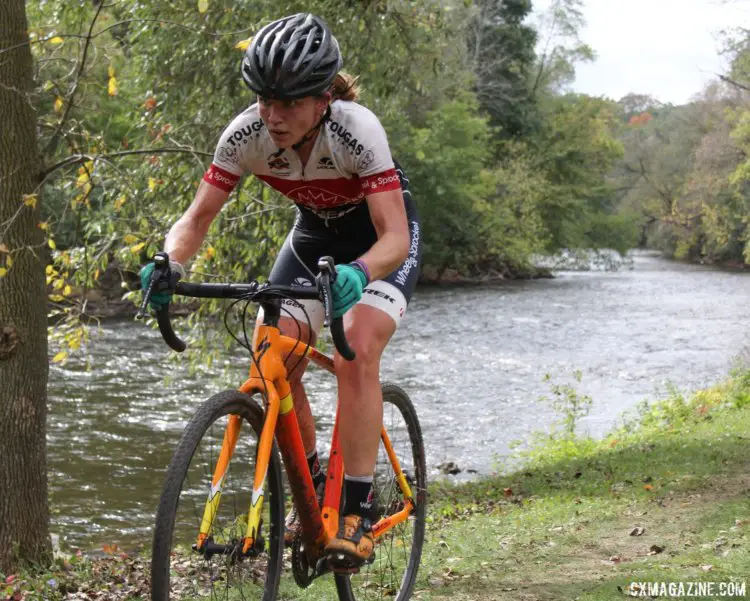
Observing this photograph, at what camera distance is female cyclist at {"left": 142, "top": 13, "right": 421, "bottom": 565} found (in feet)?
11.9

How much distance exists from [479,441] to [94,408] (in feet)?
20.5

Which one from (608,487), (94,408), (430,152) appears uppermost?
(430,152)

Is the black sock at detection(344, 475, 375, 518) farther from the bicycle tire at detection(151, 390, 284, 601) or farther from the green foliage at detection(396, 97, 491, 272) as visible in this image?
the green foliage at detection(396, 97, 491, 272)

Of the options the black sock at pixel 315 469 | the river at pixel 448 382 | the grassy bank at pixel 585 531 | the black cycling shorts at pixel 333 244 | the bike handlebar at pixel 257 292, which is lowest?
the river at pixel 448 382

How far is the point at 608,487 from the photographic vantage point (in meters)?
8.66

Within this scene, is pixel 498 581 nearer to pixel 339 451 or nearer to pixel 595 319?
pixel 339 451

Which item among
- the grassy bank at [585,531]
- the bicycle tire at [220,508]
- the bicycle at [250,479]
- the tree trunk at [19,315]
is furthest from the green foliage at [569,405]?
the bicycle tire at [220,508]

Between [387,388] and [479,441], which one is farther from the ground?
[387,388]

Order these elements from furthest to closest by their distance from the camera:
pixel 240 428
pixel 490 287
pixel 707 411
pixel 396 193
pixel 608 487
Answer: pixel 490 287
pixel 707 411
pixel 608 487
pixel 396 193
pixel 240 428

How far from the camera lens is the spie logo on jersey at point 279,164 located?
3973 mm

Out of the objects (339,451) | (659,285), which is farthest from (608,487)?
(659,285)

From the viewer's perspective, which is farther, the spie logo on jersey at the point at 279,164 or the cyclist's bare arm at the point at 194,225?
the spie logo on jersey at the point at 279,164

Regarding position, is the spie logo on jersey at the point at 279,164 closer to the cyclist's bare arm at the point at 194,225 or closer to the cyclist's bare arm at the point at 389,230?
the cyclist's bare arm at the point at 194,225

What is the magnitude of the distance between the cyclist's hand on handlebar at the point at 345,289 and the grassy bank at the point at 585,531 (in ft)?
7.50
